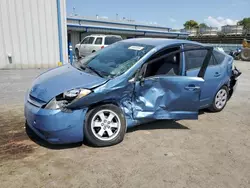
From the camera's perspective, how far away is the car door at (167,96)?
12.3 feet

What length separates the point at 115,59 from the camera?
404 cm

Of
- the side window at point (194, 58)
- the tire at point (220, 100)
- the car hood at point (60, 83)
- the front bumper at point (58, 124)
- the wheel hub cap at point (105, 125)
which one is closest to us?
the front bumper at point (58, 124)

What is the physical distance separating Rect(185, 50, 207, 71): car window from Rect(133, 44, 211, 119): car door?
0.25 m

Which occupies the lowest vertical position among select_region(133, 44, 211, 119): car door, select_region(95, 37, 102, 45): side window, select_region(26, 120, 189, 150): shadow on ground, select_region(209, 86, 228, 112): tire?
select_region(26, 120, 189, 150): shadow on ground

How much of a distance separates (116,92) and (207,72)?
2.32 meters

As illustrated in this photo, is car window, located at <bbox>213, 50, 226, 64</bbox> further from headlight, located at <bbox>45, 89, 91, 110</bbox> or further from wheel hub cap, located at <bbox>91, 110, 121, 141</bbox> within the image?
headlight, located at <bbox>45, 89, 91, 110</bbox>

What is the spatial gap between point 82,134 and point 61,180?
0.79 meters

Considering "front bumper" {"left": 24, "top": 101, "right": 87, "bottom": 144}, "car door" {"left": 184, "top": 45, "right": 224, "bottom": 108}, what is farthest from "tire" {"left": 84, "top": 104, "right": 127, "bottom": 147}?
"car door" {"left": 184, "top": 45, "right": 224, "bottom": 108}

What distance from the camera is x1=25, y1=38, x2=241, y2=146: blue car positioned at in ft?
10.5

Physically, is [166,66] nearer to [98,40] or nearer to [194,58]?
[194,58]

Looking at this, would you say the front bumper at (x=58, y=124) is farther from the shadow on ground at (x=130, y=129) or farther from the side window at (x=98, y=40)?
the side window at (x=98, y=40)

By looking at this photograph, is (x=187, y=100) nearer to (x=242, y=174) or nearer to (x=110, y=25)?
(x=242, y=174)

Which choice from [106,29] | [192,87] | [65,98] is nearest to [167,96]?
[192,87]

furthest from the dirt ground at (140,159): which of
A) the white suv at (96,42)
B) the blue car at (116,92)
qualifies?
the white suv at (96,42)
